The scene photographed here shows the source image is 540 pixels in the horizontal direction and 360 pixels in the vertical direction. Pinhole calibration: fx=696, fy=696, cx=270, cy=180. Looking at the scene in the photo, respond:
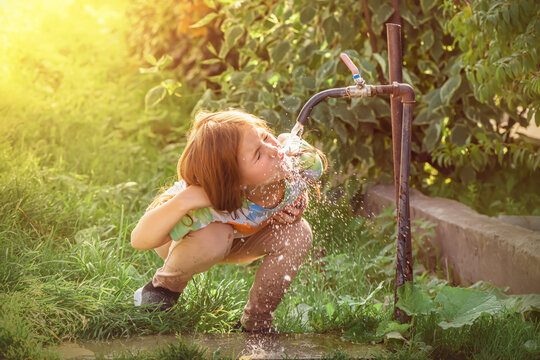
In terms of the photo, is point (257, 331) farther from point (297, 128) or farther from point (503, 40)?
point (503, 40)

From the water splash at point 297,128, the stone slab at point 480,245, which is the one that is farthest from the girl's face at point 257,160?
the stone slab at point 480,245

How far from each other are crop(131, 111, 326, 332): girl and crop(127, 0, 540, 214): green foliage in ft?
3.60

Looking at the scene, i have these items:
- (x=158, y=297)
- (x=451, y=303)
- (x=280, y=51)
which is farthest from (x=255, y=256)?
(x=280, y=51)

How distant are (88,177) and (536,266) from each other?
8.69ft

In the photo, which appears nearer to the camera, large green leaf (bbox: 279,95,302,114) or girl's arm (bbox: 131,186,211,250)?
girl's arm (bbox: 131,186,211,250)

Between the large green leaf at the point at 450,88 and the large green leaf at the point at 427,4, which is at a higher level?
the large green leaf at the point at 427,4

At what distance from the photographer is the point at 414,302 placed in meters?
2.25

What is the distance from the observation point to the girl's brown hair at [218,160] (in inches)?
85.0

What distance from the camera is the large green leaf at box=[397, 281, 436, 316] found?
2236 millimetres

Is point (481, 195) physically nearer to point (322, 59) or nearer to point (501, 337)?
point (322, 59)

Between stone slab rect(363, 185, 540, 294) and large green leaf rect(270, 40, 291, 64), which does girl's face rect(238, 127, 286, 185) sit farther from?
large green leaf rect(270, 40, 291, 64)

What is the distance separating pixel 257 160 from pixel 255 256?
41 cm

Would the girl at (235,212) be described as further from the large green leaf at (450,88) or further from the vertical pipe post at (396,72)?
the large green leaf at (450,88)

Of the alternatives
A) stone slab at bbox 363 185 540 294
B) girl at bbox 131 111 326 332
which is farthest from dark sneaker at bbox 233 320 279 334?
stone slab at bbox 363 185 540 294
